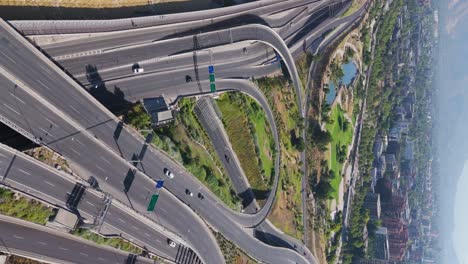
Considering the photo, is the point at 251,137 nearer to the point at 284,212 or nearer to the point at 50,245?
the point at 284,212

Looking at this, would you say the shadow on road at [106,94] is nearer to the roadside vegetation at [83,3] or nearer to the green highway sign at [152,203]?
the roadside vegetation at [83,3]

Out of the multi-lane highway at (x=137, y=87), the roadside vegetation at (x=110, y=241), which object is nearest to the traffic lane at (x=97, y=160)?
the multi-lane highway at (x=137, y=87)

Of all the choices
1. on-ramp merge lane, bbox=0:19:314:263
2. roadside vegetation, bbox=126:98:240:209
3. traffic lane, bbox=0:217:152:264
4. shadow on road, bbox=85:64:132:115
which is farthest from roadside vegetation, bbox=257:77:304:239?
traffic lane, bbox=0:217:152:264

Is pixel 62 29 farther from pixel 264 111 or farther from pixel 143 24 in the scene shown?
pixel 264 111

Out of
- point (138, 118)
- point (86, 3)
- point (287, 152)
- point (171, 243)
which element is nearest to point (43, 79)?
point (86, 3)

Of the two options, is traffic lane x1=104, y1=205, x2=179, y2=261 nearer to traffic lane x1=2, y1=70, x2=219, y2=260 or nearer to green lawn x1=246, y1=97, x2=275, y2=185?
traffic lane x1=2, y1=70, x2=219, y2=260

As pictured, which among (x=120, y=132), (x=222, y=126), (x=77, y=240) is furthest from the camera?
(x=222, y=126)

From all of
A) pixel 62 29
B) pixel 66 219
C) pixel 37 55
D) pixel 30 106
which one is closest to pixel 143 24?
pixel 62 29
